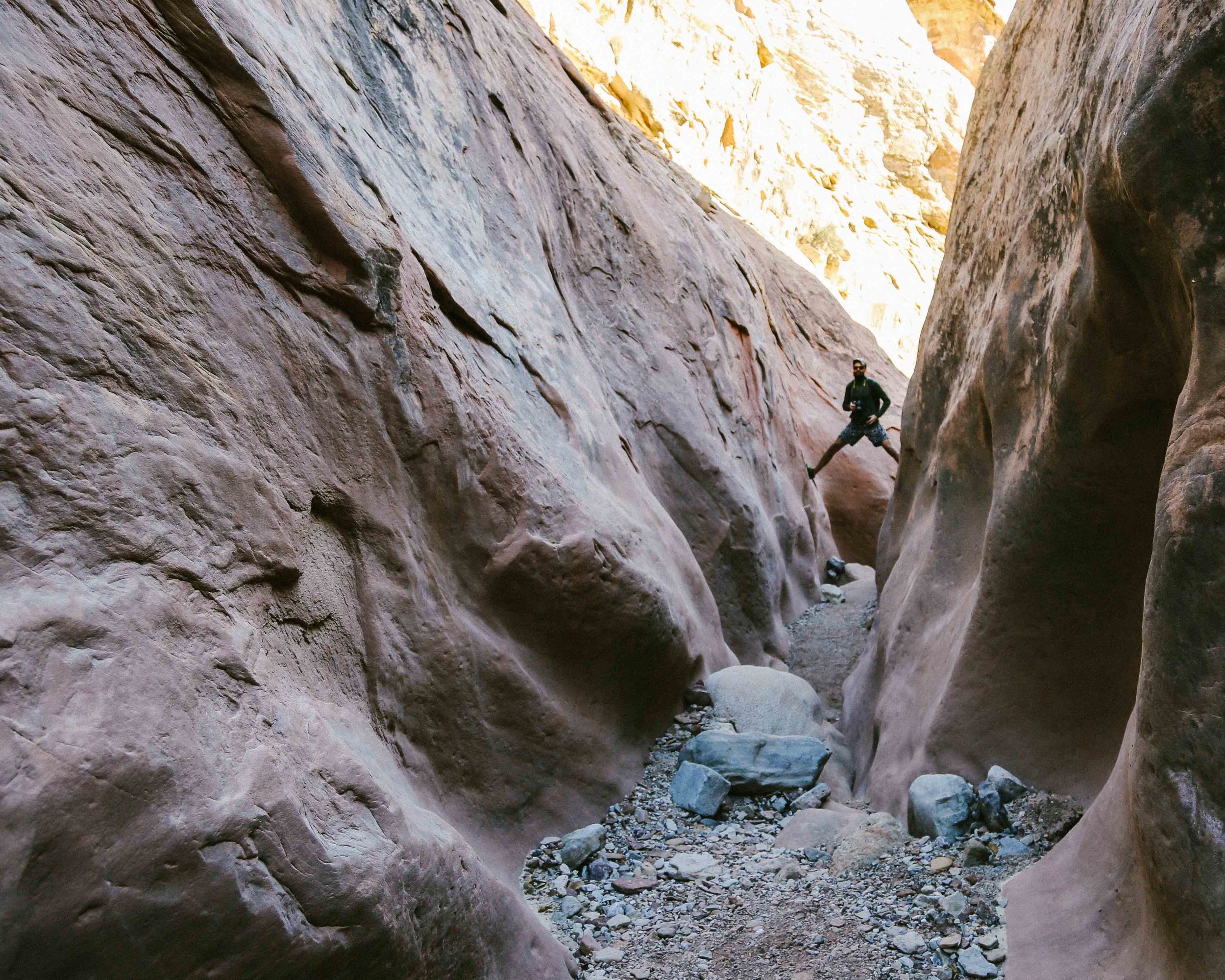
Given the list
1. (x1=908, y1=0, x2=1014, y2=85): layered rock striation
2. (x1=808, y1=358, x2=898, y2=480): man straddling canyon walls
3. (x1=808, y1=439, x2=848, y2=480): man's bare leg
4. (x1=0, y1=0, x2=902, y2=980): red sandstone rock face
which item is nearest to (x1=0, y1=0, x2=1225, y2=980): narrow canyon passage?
(x1=0, y1=0, x2=902, y2=980): red sandstone rock face

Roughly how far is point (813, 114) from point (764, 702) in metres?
21.2

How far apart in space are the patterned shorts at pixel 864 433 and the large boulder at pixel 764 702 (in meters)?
5.03

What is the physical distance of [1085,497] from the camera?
3.55 m

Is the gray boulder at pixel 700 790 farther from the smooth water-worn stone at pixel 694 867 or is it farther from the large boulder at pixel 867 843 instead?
the large boulder at pixel 867 843

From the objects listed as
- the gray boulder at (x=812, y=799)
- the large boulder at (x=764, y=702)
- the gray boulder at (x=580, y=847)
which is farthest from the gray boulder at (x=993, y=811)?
the gray boulder at (x=580, y=847)

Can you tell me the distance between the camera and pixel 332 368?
304 cm

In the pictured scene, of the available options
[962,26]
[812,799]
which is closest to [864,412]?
[812,799]

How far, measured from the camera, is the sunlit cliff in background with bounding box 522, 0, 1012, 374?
15.8 meters

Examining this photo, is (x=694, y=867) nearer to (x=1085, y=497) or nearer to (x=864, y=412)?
(x=1085, y=497)

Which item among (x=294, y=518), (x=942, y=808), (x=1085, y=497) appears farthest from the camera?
(x=942, y=808)

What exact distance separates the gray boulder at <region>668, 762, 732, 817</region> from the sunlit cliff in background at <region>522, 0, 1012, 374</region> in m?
12.0

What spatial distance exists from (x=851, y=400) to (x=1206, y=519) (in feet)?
26.4

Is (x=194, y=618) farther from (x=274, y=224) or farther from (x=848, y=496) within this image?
(x=848, y=496)

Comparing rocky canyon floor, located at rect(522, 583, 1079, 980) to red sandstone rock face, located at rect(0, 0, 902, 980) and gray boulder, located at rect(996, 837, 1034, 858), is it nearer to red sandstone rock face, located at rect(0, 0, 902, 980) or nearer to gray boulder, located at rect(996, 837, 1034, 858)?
gray boulder, located at rect(996, 837, 1034, 858)
